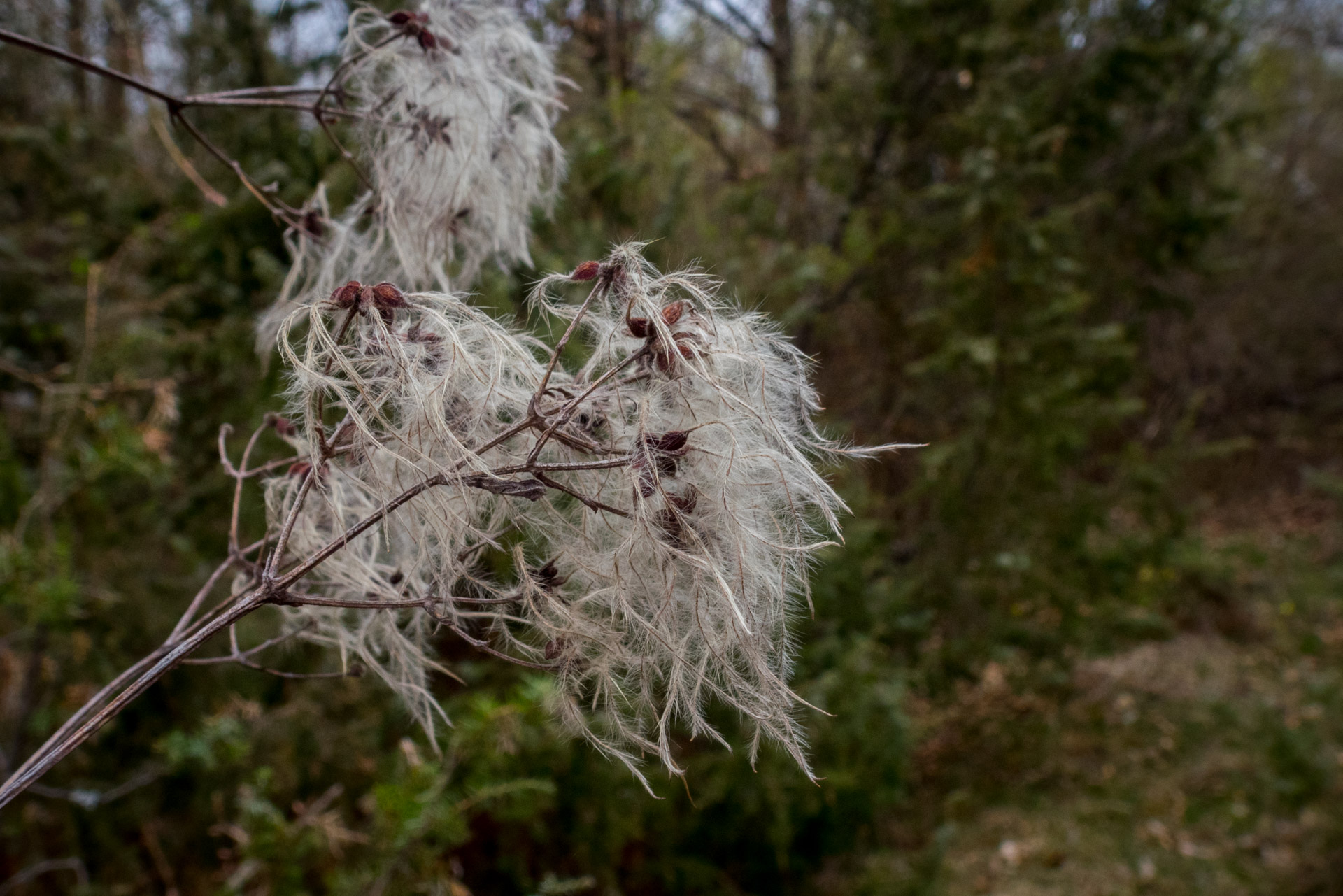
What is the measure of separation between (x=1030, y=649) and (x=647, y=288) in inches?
164

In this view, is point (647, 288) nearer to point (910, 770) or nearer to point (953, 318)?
point (953, 318)

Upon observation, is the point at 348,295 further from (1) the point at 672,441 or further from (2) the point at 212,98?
(2) the point at 212,98

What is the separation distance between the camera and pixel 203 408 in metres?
3.22

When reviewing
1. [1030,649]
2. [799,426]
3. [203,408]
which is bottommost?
[1030,649]

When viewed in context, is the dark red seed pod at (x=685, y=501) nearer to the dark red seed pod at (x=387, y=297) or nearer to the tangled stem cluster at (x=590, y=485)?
the tangled stem cluster at (x=590, y=485)

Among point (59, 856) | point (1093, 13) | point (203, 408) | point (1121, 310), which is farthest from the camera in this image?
point (1121, 310)

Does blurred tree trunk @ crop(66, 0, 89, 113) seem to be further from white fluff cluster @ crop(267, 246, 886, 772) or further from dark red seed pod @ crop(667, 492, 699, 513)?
dark red seed pod @ crop(667, 492, 699, 513)

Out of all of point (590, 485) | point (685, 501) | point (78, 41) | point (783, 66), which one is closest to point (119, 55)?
point (78, 41)

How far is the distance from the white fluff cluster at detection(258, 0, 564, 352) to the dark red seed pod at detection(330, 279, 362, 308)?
0.39m

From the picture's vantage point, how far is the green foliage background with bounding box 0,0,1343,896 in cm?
267

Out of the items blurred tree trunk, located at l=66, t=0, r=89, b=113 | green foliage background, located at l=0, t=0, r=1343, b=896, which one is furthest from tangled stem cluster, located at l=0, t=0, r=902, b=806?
blurred tree trunk, located at l=66, t=0, r=89, b=113

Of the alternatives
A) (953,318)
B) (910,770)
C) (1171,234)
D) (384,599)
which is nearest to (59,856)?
(384,599)

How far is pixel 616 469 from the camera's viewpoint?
878mm

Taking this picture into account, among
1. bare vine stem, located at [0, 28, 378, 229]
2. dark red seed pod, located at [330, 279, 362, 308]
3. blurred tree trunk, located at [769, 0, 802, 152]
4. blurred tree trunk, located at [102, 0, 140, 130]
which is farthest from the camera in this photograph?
blurred tree trunk, located at [769, 0, 802, 152]
